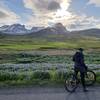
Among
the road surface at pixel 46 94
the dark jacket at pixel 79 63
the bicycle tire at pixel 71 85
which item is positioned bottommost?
the road surface at pixel 46 94

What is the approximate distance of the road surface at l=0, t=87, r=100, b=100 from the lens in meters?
11.2

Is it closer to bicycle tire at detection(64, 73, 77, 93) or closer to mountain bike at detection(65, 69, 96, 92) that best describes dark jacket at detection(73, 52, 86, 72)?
mountain bike at detection(65, 69, 96, 92)

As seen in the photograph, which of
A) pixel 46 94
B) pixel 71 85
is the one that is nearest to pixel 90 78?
pixel 71 85

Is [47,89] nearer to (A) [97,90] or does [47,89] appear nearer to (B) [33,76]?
(A) [97,90]

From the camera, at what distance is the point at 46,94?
1191 cm

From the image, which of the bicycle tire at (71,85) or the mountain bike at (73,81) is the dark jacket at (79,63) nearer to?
the mountain bike at (73,81)

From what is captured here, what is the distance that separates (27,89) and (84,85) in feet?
8.98

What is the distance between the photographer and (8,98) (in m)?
11.3

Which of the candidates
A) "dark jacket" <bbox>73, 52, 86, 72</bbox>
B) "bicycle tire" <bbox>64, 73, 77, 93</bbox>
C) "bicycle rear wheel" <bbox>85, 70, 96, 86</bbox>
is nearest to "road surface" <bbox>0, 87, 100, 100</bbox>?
"bicycle tire" <bbox>64, 73, 77, 93</bbox>

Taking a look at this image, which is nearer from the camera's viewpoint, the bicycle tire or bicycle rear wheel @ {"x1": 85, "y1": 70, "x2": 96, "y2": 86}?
the bicycle tire

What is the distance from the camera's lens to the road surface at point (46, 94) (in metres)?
11.2

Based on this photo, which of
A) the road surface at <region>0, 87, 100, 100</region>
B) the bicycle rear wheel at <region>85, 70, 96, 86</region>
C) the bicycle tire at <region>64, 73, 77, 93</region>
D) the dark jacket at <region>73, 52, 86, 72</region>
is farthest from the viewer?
the bicycle rear wheel at <region>85, 70, 96, 86</region>

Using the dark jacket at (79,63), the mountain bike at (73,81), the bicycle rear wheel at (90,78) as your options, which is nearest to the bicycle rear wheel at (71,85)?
the mountain bike at (73,81)

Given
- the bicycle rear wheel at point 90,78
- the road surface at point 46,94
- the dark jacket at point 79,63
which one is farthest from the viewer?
the bicycle rear wheel at point 90,78
